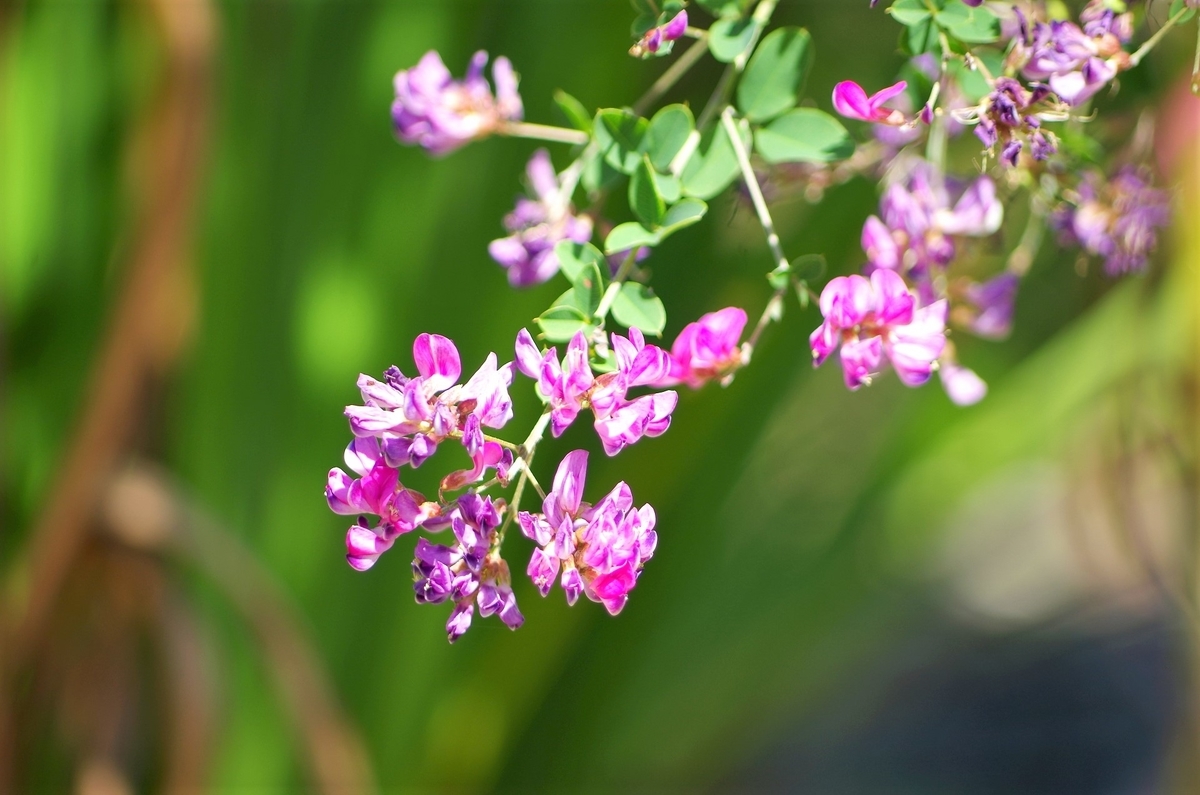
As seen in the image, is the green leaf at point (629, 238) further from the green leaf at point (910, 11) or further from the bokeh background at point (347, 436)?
the bokeh background at point (347, 436)

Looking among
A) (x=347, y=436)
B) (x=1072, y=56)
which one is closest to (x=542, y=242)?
(x=1072, y=56)

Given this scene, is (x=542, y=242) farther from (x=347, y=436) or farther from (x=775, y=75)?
(x=347, y=436)

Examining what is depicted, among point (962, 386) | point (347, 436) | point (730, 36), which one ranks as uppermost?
point (730, 36)

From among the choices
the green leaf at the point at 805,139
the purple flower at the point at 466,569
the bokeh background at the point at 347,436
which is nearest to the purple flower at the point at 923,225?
the green leaf at the point at 805,139

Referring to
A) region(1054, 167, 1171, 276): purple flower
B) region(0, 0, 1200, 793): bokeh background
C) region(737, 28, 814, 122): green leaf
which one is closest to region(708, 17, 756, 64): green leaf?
region(737, 28, 814, 122): green leaf

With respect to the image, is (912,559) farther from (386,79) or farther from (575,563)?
(575,563)

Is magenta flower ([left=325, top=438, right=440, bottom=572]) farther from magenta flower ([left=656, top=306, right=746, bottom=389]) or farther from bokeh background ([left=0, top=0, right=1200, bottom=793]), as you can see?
bokeh background ([left=0, top=0, right=1200, bottom=793])

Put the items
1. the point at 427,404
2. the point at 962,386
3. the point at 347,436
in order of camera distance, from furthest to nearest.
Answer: the point at 347,436 < the point at 962,386 < the point at 427,404

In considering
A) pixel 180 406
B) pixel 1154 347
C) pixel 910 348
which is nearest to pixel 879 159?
pixel 910 348
